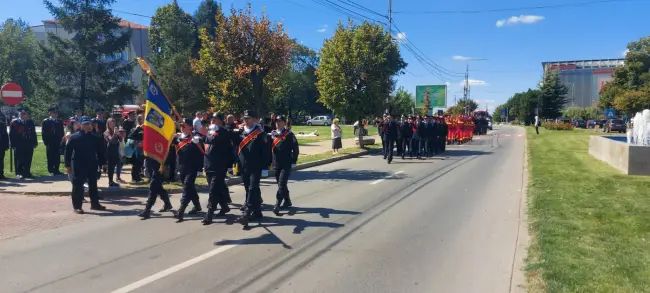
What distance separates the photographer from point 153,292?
4.91 metres

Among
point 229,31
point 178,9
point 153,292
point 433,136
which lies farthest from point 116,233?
point 178,9

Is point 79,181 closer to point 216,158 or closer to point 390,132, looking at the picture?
point 216,158

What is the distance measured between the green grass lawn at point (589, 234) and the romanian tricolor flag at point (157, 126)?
6.37 m

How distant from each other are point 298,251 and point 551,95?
250 ft

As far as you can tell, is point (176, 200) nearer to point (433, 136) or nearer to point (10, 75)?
point (433, 136)

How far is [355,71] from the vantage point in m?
24.3

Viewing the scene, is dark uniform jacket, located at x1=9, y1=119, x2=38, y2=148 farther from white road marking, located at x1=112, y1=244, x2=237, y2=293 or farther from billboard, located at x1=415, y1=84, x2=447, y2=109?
billboard, located at x1=415, y1=84, x2=447, y2=109

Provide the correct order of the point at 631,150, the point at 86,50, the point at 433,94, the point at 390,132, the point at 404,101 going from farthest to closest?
the point at 404,101 < the point at 433,94 < the point at 86,50 < the point at 390,132 < the point at 631,150

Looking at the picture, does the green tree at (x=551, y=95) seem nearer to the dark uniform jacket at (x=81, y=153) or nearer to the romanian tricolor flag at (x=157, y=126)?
the romanian tricolor flag at (x=157, y=126)

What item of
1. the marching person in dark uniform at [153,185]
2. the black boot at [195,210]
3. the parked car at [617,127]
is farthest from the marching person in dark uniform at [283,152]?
the parked car at [617,127]

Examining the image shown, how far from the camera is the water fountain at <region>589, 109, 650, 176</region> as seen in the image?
14.0 m

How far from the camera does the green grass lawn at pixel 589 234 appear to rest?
5.01 m

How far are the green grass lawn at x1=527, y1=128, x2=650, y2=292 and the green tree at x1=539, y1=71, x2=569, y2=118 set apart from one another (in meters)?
65.7

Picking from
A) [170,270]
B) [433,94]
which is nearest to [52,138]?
[170,270]
